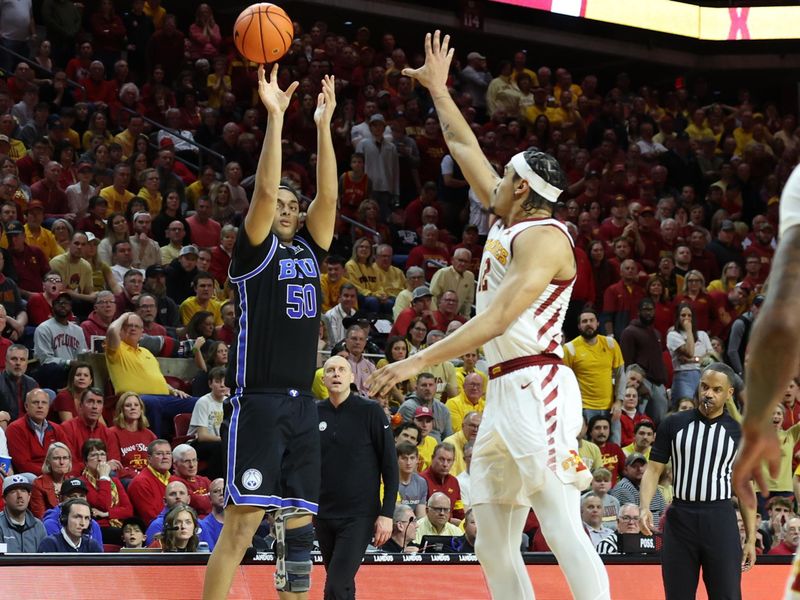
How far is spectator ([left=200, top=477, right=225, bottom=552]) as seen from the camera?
10156mm

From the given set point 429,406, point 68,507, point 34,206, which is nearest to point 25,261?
point 34,206

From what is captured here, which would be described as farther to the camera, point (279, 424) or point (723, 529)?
point (723, 529)

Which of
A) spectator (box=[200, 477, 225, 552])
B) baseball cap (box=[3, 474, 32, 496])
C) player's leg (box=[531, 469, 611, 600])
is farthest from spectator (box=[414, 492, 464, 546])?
player's leg (box=[531, 469, 611, 600])

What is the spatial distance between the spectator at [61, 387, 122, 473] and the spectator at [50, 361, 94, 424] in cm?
21

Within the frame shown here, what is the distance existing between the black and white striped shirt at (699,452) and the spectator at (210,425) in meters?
5.01

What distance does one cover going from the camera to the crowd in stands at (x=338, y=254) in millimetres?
11156

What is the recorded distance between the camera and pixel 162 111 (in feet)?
58.0

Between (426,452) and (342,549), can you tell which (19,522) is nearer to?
(342,549)

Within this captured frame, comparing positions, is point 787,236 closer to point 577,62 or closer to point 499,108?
point 499,108

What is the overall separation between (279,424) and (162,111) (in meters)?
12.1

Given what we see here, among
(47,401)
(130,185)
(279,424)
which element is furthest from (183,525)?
(130,185)

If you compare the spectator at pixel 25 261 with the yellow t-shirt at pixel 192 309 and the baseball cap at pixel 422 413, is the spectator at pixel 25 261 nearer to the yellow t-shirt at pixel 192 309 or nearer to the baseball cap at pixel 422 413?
the yellow t-shirt at pixel 192 309

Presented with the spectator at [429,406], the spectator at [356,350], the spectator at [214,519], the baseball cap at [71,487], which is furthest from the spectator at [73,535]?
the spectator at [356,350]

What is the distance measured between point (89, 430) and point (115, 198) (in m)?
4.49
